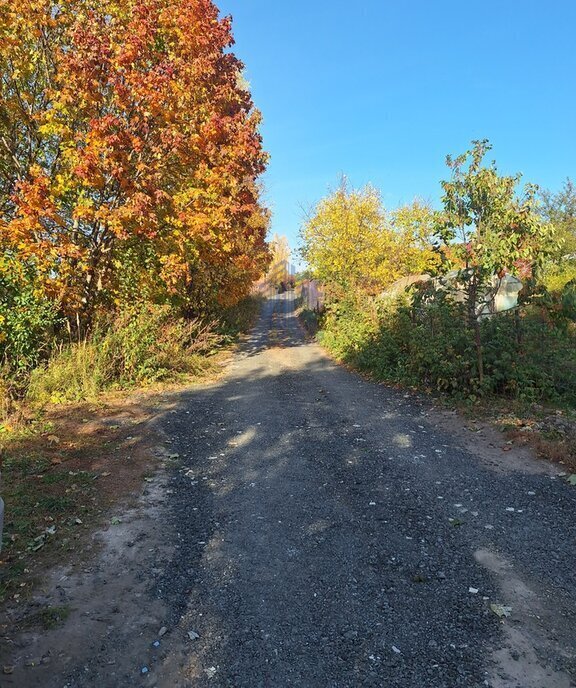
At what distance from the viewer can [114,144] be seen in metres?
8.88

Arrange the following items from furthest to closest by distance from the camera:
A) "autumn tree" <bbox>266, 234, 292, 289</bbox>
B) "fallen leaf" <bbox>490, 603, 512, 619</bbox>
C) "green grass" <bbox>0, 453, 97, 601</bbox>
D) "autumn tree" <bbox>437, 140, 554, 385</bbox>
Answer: "autumn tree" <bbox>266, 234, 292, 289</bbox> < "autumn tree" <bbox>437, 140, 554, 385</bbox> < "green grass" <bbox>0, 453, 97, 601</bbox> < "fallen leaf" <bbox>490, 603, 512, 619</bbox>

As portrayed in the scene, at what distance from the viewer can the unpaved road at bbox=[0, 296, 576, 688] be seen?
99.7 inches

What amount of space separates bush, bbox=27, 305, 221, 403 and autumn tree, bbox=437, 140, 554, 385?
6.76 m

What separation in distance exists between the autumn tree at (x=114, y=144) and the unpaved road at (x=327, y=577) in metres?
5.55

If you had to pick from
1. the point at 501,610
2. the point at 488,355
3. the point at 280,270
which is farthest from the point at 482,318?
the point at 280,270

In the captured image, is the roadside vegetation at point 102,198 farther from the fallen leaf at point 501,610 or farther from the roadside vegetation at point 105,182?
the fallen leaf at point 501,610

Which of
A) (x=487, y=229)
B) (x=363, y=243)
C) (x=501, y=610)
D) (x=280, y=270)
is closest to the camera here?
(x=501, y=610)

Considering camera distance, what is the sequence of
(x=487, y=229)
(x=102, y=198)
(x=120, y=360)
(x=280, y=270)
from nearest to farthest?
1. (x=487, y=229)
2. (x=102, y=198)
3. (x=120, y=360)
4. (x=280, y=270)

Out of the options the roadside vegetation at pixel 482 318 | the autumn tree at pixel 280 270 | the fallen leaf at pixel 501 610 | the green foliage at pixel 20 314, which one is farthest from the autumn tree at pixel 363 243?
the autumn tree at pixel 280 270

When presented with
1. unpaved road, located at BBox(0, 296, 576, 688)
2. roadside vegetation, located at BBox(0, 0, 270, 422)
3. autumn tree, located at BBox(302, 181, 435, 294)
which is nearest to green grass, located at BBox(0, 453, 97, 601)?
unpaved road, located at BBox(0, 296, 576, 688)

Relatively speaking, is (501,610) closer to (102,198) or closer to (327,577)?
(327,577)

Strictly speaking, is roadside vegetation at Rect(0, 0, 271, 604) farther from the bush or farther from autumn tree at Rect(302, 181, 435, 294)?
autumn tree at Rect(302, 181, 435, 294)

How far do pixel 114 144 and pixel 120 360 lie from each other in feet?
14.7

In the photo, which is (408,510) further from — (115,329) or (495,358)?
(115,329)
